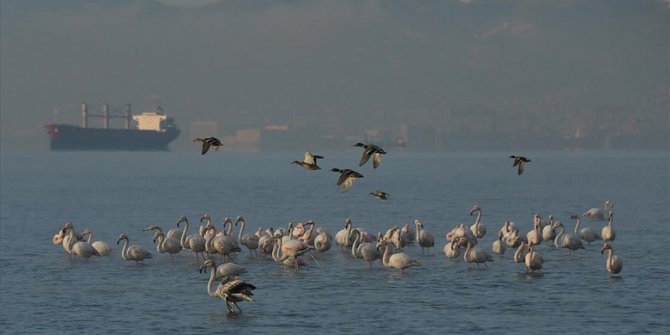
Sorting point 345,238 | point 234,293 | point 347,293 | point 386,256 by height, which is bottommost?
point 347,293

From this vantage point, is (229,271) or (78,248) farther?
(78,248)

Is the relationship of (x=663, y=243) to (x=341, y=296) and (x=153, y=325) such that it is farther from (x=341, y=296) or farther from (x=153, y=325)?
(x=153, y=325)

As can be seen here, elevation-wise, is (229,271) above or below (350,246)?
below

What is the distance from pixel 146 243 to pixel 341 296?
69.2 ft

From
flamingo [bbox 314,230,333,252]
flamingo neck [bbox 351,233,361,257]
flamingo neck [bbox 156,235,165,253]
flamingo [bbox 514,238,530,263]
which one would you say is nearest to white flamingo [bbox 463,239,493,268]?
flamingo [bbox 514,238,530,263]

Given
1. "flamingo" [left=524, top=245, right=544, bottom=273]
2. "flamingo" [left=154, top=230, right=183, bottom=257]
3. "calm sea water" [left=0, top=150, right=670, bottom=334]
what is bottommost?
"calm sea water" [left=0, top=150, right=670, bottom=334]

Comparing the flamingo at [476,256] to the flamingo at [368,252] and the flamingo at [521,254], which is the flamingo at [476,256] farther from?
the flamingo at [368,252]

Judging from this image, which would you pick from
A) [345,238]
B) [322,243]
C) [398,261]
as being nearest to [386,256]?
[398,261]

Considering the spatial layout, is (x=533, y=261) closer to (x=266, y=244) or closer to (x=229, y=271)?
(x=229, y=271)

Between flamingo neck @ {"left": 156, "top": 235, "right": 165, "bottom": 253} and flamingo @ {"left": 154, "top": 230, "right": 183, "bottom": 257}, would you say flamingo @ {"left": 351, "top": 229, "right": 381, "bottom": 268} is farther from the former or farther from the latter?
flamingo neck @ {"left": 156, "top": 235, "right": 165, "bottom": 253}

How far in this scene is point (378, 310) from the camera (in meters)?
34.3

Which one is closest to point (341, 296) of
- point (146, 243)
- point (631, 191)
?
point (146, 243)

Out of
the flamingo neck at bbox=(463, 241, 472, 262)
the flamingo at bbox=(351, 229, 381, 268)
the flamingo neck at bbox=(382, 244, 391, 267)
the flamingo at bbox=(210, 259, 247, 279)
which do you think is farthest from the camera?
the flamingo at bbox=(351, 229, 381, 268)

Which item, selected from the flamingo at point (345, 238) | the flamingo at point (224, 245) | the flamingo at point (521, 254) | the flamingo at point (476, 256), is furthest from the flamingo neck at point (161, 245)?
the flamingo at point (521, 254)
